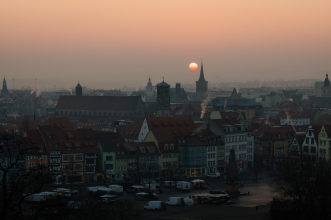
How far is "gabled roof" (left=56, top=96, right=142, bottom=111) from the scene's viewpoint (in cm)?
14875

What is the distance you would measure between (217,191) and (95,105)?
3506 inches

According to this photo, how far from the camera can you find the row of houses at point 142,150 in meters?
73.8

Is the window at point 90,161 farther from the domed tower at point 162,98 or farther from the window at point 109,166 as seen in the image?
the domed tower at point 162,98

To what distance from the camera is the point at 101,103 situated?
153m

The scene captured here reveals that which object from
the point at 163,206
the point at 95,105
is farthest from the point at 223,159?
the point at 95,105

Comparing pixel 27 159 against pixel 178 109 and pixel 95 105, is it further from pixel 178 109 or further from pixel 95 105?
pixel 178 109

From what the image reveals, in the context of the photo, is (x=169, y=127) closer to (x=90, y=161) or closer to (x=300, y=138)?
(x=90, y=161)

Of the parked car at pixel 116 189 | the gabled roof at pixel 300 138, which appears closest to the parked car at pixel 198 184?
the parked car at pixel 116 189

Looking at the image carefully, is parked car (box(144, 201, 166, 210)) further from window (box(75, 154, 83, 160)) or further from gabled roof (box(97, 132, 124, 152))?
gabled roof (box(97, 132, 124, 152))

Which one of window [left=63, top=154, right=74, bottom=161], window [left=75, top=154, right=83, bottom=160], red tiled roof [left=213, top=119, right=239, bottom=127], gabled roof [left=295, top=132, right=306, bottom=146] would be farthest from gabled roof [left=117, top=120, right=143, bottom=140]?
gabled roof [left=295, top=132, right=306, bottom=146]

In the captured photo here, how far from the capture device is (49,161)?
240ft

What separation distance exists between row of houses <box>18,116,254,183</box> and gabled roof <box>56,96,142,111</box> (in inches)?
2310

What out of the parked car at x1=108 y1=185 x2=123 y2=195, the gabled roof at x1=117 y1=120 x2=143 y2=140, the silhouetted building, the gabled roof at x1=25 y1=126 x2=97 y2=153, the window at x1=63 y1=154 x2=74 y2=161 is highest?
the silhouetted building

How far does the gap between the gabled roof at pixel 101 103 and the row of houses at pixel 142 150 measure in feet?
193
